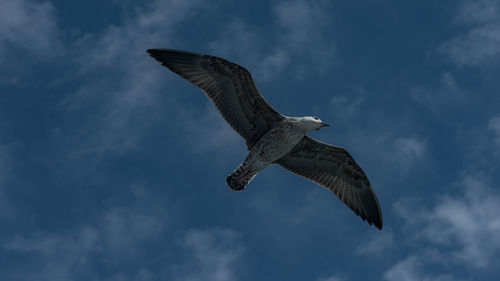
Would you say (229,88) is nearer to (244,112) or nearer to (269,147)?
(244,112)

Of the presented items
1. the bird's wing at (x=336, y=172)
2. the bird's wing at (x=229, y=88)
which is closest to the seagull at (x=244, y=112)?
the bird's wing at (x=229, y=88)

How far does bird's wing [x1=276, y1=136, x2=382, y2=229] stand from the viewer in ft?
53.2

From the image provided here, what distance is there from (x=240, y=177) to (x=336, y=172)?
9.49 feet

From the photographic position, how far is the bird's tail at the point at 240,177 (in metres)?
15.2

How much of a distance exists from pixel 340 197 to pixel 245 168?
124 inches

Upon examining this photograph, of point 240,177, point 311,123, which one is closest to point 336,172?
point 311,123

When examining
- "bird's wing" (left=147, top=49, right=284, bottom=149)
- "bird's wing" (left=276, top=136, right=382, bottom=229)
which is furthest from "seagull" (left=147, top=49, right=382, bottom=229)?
"bird's wing" (left=276, top=136, right=382, bottom=229)

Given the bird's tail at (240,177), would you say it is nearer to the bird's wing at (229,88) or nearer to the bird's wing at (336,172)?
the bird's wing at (229,88)

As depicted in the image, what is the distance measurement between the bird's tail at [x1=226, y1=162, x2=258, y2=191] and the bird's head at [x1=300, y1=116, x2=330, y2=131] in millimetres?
1652

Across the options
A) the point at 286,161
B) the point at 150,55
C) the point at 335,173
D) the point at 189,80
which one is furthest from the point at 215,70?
the point at 335,173

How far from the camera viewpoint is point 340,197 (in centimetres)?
1698

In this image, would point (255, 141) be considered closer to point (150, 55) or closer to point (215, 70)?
point (215, 70)

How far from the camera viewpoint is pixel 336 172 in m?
16.8

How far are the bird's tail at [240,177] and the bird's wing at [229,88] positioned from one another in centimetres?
56
